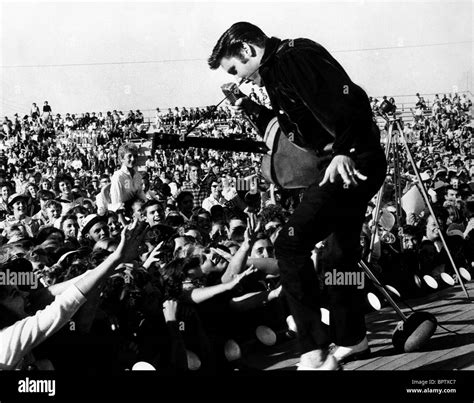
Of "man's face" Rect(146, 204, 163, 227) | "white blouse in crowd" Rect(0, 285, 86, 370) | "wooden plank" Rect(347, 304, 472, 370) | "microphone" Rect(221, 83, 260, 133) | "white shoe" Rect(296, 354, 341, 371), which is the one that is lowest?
"wooden plank" Rect(347, 304, 472, 370)

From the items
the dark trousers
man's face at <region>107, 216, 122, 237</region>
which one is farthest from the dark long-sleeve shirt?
man's face at <region>107, 216, 122, 237</region>

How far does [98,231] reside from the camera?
5.32 metres

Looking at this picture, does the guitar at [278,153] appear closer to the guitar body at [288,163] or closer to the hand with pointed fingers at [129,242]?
the guitar body at [288,163]

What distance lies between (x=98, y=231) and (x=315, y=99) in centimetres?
264

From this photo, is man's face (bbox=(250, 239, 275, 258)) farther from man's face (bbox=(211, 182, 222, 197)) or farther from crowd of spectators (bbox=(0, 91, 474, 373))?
man's face (bbox=(211, 182, 222, 197))

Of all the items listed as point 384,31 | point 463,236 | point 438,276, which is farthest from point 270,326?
point 463,236

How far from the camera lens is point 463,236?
24.1ft

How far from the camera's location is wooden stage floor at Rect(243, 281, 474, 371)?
357cm

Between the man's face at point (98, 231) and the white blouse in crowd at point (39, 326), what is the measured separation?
2.10 metres

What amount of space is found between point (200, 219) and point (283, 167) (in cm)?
297

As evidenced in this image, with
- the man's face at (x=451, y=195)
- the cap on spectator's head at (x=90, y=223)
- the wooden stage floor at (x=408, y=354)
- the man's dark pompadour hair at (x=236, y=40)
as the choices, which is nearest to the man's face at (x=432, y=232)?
the wooden stage floor at (x=408, y=354)

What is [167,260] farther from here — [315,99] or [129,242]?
[315,99]

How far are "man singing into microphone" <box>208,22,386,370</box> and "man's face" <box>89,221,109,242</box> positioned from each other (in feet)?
7.17

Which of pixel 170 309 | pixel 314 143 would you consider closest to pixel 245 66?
pixel 314 143
